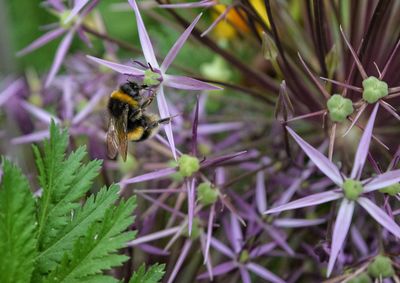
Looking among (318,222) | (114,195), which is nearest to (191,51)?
(318,222)

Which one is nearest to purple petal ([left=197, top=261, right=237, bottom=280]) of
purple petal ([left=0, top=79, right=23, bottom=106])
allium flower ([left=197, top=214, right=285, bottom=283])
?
allium flower ([left=197, top=214, right=285, bottom=283])

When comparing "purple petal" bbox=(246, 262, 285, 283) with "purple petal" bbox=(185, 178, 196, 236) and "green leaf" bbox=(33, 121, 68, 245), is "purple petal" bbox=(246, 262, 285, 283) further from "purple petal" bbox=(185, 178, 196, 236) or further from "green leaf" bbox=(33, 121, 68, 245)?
"green leaf" bbox=(33, 121, 68, 245)

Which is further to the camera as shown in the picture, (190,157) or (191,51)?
(191,51)

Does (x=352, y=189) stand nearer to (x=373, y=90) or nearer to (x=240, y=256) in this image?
(x=373, y=90)

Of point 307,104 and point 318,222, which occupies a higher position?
point 307,104

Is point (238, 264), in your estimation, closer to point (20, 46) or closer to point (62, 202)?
point (62, 202)

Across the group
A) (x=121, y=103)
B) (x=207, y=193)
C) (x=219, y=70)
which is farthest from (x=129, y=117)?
(x=219, y=70)

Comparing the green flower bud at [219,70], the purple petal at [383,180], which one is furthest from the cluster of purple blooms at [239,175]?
the green flower bud at [219,70]

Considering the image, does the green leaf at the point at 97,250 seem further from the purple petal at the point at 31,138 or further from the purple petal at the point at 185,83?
the purple petal at the point at 31,138
